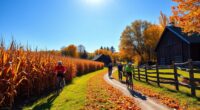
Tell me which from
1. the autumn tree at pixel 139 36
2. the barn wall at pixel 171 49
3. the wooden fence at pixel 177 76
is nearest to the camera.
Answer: the wooden fence at pixel 177 76

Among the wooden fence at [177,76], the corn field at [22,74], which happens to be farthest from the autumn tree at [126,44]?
the corn field at [22,74]

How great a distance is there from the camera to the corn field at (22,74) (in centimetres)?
901

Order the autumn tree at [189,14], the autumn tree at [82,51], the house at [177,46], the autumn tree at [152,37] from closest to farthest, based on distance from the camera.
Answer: the autumn tree at [189,14] < the house at [177,46] < the autumn tree at [152,37] < the autumn tree at [82,51]

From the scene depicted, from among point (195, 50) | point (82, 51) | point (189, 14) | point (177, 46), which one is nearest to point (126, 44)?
point (177, 46)

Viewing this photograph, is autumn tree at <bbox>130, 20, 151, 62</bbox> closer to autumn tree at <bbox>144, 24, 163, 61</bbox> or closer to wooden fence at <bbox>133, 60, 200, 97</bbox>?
autumn tree at <bbox>144, 24, 163, 61</bbox>

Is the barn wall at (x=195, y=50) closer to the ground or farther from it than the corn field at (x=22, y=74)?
farther from it

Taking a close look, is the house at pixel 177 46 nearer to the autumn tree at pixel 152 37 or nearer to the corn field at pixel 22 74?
the corn field at pixel 22 74

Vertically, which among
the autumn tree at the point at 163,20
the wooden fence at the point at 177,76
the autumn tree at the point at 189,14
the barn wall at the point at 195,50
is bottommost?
the wooden fence at the point at 177,76

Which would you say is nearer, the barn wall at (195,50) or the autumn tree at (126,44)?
the barn wall at (195,50)

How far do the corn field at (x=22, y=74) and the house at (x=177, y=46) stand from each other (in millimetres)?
17326

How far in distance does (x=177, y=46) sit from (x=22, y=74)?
2738cm

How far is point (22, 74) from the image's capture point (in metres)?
11.5

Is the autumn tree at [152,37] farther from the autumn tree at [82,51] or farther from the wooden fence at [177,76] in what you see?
Result: the autumn tree at [82,51]

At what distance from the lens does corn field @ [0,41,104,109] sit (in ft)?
29.6
